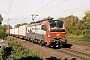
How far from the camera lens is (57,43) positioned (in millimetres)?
20047

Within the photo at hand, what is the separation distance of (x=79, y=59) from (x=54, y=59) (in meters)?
1.80

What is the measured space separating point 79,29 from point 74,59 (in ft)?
113

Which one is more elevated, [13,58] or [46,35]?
[46,35]

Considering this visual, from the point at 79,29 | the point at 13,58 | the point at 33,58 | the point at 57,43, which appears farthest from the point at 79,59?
the point at 79,29

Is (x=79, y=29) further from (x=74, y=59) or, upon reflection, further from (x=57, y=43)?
(x=74, y=59)

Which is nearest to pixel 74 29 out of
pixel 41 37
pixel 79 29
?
pixel 79 29

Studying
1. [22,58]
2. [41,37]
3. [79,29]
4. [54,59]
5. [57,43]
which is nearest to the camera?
[22,58]

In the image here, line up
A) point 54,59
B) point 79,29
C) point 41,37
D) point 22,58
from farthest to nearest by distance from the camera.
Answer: point 79,29 < point 41,37 < point 54,59 < point 22,58

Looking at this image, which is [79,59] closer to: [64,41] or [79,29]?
[64,41]

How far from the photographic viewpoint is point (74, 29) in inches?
1922

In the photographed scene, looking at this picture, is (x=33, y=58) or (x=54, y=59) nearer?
(x=33, y=58)

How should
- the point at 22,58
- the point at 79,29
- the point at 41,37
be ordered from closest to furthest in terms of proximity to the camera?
1. the point at 22,58
2. the point at 41,37
3. the point at 79,29

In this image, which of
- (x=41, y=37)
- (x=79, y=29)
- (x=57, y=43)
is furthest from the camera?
(x=79, y=29)

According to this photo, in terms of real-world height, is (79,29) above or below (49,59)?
above
